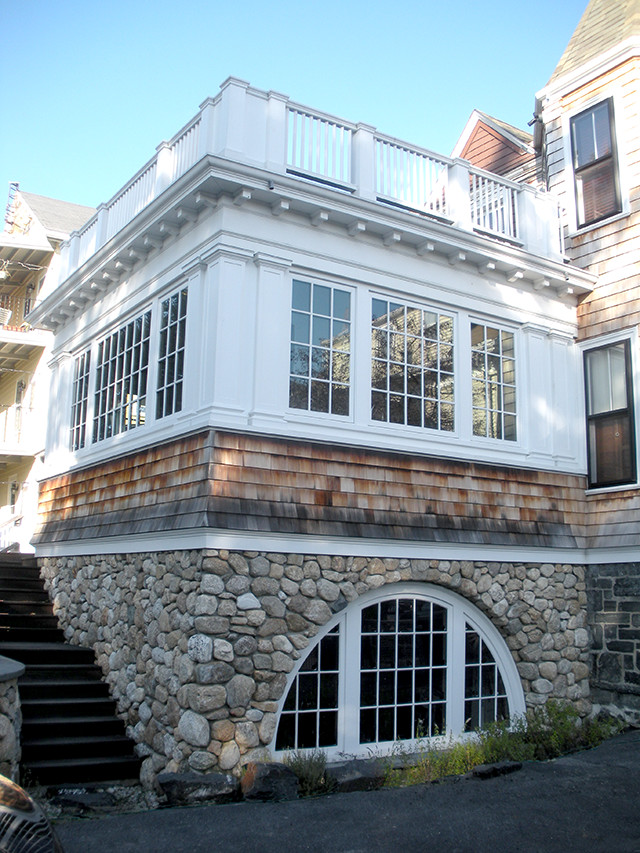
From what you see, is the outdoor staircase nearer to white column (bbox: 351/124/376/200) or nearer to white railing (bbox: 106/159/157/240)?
white railing (bbox: 106/159/157/240)

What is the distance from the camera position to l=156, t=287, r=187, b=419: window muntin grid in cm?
820

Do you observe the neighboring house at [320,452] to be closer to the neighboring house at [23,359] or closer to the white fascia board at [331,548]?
the white fascia board at [331,548]

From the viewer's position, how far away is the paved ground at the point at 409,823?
212 inches

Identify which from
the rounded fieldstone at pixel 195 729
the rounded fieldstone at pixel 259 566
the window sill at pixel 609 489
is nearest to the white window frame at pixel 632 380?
the window sill at pixel 609 489

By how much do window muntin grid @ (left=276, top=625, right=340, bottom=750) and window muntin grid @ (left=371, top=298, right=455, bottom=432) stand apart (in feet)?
8.20

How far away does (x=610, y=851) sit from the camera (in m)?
5.36

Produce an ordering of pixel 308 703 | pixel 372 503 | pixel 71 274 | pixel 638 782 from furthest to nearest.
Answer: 1. pixel 71 274
2. pixel 372 503
3. pixel 308 703
4. pixel 638 782

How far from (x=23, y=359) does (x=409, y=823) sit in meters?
15.0

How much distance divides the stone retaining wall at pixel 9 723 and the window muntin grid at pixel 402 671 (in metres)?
3.14

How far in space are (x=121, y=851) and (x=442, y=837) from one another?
2.17 meters

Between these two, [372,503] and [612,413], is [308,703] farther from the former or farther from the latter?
[612,413]

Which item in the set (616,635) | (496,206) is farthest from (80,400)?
(616,635)

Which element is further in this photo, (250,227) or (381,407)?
(381,407)

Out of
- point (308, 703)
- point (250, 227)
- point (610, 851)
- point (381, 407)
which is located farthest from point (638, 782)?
point (250, 227)
